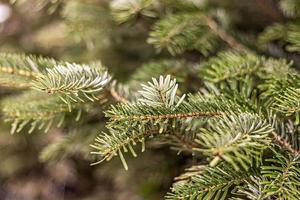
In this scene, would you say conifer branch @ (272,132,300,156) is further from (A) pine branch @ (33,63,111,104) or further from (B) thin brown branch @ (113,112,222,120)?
(A) pine branch @ (33,63,111,104)

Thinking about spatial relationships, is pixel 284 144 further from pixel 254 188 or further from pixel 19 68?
pixel 19 68

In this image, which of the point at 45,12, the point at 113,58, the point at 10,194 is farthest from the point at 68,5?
the point at 10,194

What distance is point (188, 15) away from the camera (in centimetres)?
79

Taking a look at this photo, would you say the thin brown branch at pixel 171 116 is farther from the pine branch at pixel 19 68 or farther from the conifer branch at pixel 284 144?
the pine branch at pixel 19 68

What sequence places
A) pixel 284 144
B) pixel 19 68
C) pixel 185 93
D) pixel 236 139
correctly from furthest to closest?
pixel 185 93, pixel 19 68, pixel 284 144, pixel 236 139

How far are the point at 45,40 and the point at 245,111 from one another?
82cm

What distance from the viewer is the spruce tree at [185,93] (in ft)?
1.57

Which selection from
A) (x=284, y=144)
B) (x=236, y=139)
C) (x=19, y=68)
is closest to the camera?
(x=236, y=139)

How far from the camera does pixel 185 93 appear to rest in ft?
2.54

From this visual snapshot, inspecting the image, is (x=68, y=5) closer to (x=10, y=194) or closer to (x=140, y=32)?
(x=140, y=32)

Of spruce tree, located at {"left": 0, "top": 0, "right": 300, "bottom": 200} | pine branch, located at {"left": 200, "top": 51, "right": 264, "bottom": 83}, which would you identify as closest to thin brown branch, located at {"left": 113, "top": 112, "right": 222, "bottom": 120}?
spruce tree, located at {"left": 0, "top": 0, "right": 300, "bottom": 200}

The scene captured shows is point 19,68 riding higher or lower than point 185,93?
higher

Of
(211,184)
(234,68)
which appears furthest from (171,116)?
(234,68)

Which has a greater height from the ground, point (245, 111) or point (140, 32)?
point (245, 111)
